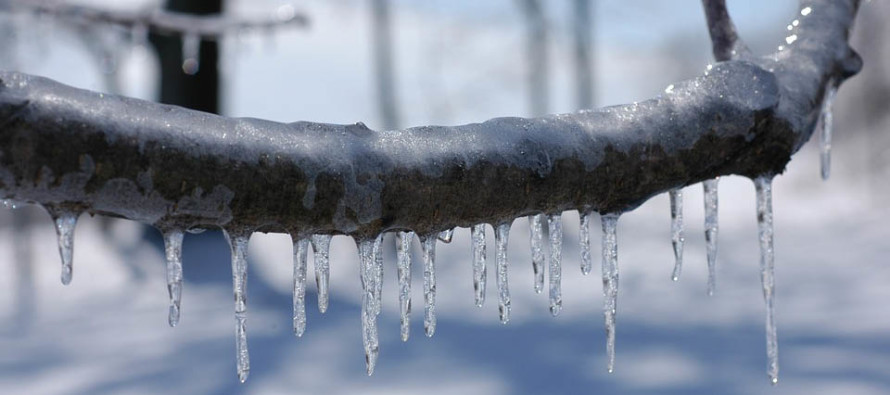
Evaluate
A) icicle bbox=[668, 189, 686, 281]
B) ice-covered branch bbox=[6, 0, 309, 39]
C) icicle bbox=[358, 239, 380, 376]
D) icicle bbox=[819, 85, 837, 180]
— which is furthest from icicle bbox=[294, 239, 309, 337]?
ice-covered branch bbox=[6, 0, 309, 39]

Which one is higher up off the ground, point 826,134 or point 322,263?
point 826,134

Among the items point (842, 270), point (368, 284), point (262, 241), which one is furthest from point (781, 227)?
point (368, 284)

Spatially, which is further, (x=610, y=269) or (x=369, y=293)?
(x=610, y=269)

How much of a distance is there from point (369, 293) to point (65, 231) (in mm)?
628

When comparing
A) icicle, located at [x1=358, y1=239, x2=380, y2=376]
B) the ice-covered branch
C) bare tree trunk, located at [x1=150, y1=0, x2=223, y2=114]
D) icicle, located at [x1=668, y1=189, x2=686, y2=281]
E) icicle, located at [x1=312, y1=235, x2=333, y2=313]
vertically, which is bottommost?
icicle, located at [x1=358, y1=239, x2=380, y2=376]

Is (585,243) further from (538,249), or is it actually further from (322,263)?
(322,263)

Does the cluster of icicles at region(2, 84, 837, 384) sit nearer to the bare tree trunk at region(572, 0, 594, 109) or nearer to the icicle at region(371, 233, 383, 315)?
the icicle at region(371, 233, 383, 315)

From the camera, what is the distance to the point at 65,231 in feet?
3.61

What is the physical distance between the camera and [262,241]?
38.7 ft

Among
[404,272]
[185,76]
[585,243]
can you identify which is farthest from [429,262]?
[185,76]

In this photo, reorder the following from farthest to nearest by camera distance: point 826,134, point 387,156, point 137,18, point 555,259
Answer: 1. point 137,18
2. point 826,134
3. point 555,259
4. point 387,156

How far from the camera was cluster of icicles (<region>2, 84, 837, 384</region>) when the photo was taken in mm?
1277

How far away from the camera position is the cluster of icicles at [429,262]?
128 cm

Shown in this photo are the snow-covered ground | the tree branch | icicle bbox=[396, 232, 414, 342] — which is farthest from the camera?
the snow-covered ground
